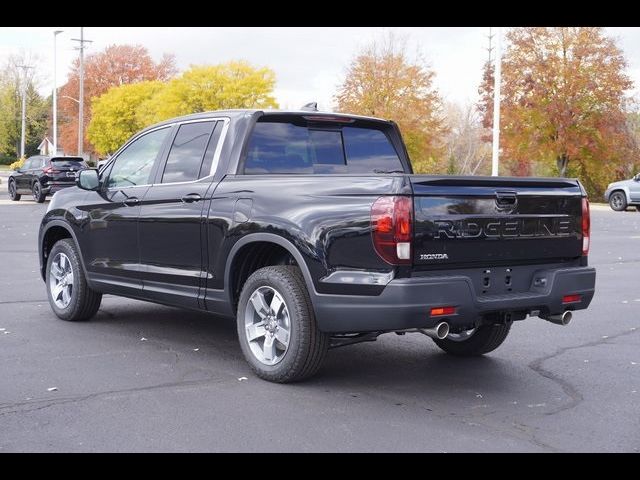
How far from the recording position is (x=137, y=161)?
724 cm

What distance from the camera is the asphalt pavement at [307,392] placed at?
450 cm

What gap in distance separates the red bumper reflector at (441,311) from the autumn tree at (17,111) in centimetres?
8712

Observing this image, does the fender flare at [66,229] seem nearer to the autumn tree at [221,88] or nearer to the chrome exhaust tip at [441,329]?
the chrome exhaust tip at [441,329]

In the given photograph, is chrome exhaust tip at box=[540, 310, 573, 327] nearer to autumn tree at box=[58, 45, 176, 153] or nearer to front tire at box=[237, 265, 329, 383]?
front tire at box=[237, 265, 329, 383]

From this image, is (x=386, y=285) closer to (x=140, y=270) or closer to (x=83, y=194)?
(x=140, y=270)

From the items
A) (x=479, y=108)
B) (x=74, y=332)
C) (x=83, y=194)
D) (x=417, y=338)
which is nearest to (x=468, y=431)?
(x=417, y=338)

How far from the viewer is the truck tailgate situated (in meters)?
5.06

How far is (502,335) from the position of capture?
21.6 ft

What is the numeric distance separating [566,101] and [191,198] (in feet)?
121

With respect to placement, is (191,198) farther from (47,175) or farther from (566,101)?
(566,101)

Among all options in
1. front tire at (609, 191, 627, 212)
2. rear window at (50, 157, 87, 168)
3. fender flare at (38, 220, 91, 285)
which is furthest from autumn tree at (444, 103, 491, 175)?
fender flare at (38, 220, 91, 285)

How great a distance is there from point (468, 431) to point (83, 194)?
4.45 metres

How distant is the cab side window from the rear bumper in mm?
2437

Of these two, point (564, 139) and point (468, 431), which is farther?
point (564, 139)
